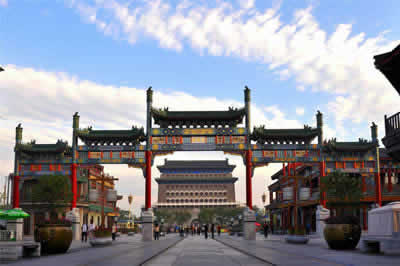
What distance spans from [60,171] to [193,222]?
87178 mm

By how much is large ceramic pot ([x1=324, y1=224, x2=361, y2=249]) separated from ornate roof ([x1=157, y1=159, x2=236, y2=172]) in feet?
362

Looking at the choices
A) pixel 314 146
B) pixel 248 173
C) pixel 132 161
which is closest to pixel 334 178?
pixel 314 146

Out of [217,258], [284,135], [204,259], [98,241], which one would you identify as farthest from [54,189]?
[204,259]

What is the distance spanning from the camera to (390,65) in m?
16.9

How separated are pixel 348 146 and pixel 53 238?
28866 millimetres

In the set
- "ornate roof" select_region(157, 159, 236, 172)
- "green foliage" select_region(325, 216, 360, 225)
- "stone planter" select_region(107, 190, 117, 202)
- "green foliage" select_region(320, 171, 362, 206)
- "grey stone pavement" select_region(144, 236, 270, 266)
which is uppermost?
"ornate roof" select_region(157, 159, 236, 172)

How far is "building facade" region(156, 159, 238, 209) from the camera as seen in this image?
5157 inches

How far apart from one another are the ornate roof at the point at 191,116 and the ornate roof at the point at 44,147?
331 inches

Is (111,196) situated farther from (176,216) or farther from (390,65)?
(176,216)

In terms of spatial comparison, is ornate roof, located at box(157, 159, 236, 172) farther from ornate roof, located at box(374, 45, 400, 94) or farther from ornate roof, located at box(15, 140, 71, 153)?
ornate roof, located at box(374, 45, 400, 94)

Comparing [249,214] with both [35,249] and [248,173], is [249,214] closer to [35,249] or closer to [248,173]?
[248,173]

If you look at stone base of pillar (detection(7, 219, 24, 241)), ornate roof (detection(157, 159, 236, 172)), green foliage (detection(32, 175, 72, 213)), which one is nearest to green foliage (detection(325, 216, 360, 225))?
stone base of pillar (detection(7, 219, 24, 241))

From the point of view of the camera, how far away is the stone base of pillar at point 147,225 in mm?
37938

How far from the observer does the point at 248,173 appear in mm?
39594
